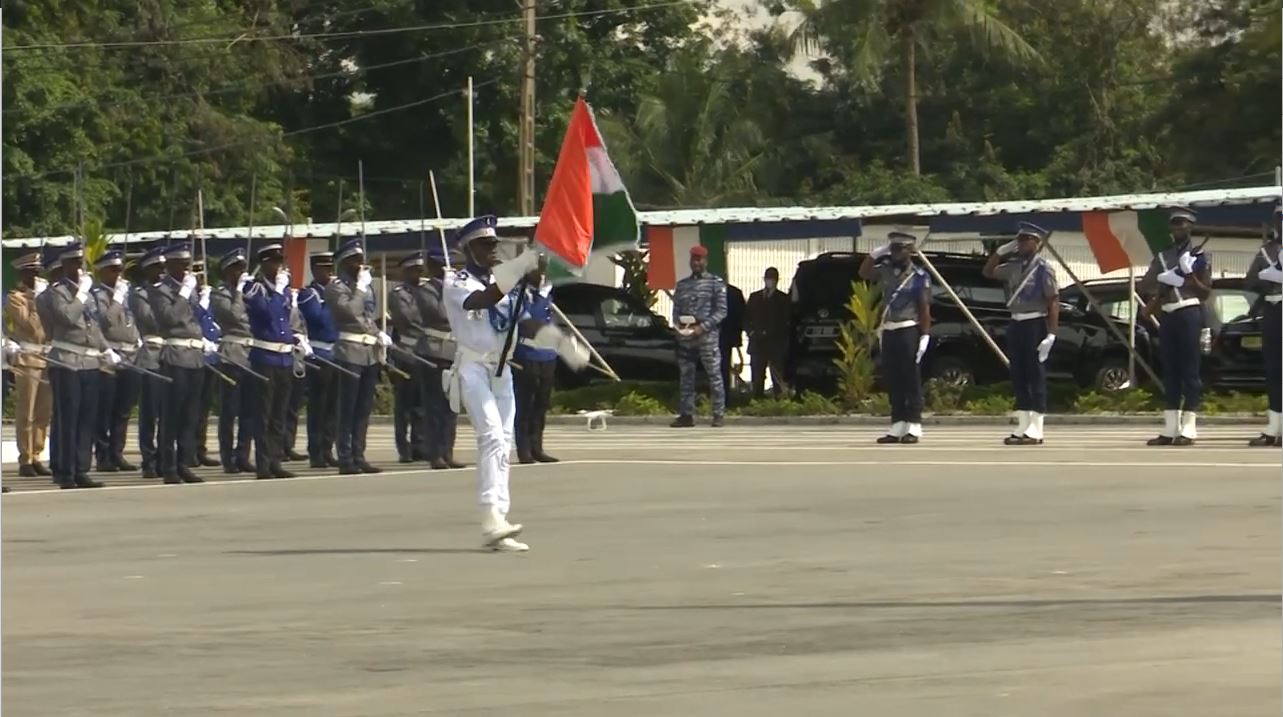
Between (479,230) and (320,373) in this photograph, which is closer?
(479,230)

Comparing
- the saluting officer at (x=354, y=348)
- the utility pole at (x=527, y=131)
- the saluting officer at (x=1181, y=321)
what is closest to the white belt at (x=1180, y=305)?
the saluting officer at (x=1181, y=321)

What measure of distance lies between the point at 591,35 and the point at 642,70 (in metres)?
1.60

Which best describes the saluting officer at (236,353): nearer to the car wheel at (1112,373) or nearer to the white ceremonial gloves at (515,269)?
the white ceremonial gloves at (515,269)

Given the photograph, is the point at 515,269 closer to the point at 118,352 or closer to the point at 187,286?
the point at 118,352

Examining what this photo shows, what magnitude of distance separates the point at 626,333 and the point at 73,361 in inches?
551

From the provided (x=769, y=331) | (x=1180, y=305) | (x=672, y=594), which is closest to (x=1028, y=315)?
(x=1180, y=305)

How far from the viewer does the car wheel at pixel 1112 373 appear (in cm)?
3266

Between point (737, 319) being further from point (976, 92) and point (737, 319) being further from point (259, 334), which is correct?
point (976, 92)

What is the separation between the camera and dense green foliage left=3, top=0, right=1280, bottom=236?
58062 mm

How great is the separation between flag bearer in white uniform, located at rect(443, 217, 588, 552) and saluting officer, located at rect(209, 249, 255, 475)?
24.8ft

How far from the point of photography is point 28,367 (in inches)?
945

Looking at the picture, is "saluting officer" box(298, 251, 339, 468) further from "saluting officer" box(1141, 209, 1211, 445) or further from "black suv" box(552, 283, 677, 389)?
"black suv" box(552, 283, 677, 389)

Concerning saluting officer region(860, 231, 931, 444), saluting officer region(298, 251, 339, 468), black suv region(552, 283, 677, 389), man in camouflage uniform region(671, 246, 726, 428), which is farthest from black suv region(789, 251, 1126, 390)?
saluting officer region(298, 251, 339, 468)

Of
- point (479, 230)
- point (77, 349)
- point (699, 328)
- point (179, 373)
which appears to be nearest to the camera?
point (479, 230)
